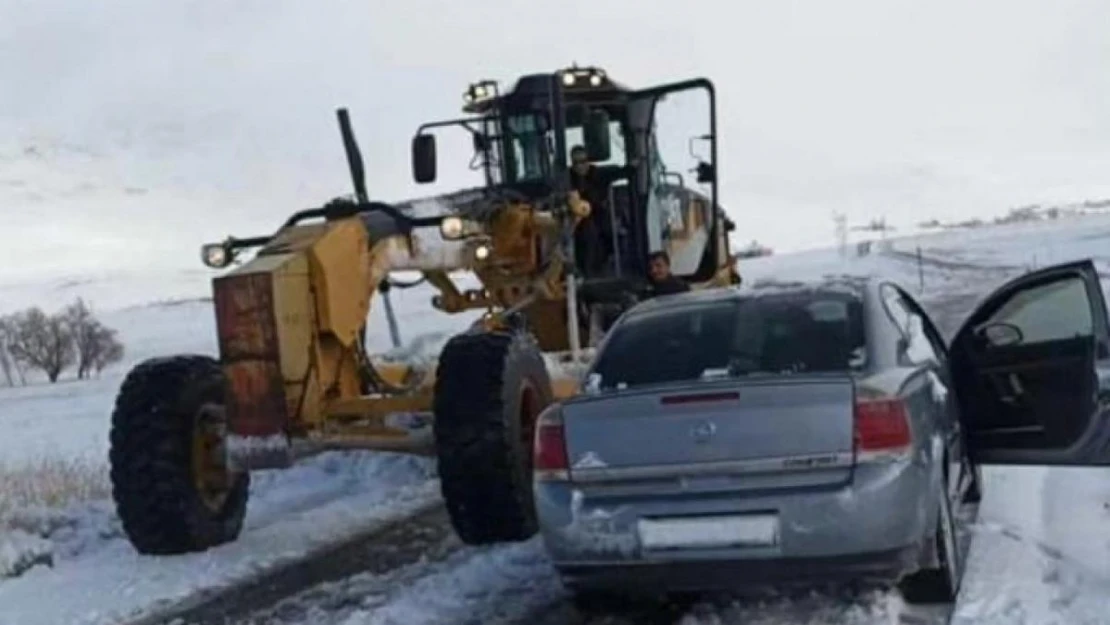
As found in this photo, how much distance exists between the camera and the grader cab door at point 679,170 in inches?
498

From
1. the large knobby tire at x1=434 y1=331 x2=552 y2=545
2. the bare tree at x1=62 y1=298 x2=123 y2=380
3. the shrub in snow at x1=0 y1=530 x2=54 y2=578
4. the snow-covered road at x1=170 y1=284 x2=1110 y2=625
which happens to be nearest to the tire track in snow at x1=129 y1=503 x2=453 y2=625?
the snow-covered road at x1=170 y1=284 x2=1110 y2=625

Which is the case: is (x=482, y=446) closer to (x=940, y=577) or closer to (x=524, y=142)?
(x=940, y=577)

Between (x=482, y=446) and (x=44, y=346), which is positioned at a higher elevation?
(x=482, y=446)

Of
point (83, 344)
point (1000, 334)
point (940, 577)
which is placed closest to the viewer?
point (940, 577)

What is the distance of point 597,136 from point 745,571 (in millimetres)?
7079

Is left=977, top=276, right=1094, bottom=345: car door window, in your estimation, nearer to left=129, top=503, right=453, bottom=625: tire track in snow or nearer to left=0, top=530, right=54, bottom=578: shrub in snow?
left=129, top=503, right=453, bottom=625: tire track in snow

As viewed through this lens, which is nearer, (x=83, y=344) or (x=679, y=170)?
(x=679, y=170)

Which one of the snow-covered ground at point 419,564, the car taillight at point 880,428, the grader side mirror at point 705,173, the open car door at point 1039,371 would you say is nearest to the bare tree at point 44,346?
the snow-covered ground at point 419,564

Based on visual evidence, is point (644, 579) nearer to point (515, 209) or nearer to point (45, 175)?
point (515, 209)

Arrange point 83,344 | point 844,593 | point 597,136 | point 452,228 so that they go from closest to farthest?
point 844,593, point 452,228, point 597,136, point 83,344

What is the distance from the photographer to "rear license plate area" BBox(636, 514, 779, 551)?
5.95 m

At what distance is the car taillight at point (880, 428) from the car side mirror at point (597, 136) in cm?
685

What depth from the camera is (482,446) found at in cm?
827

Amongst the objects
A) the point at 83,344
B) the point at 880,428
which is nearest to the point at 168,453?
the point at 880,428
